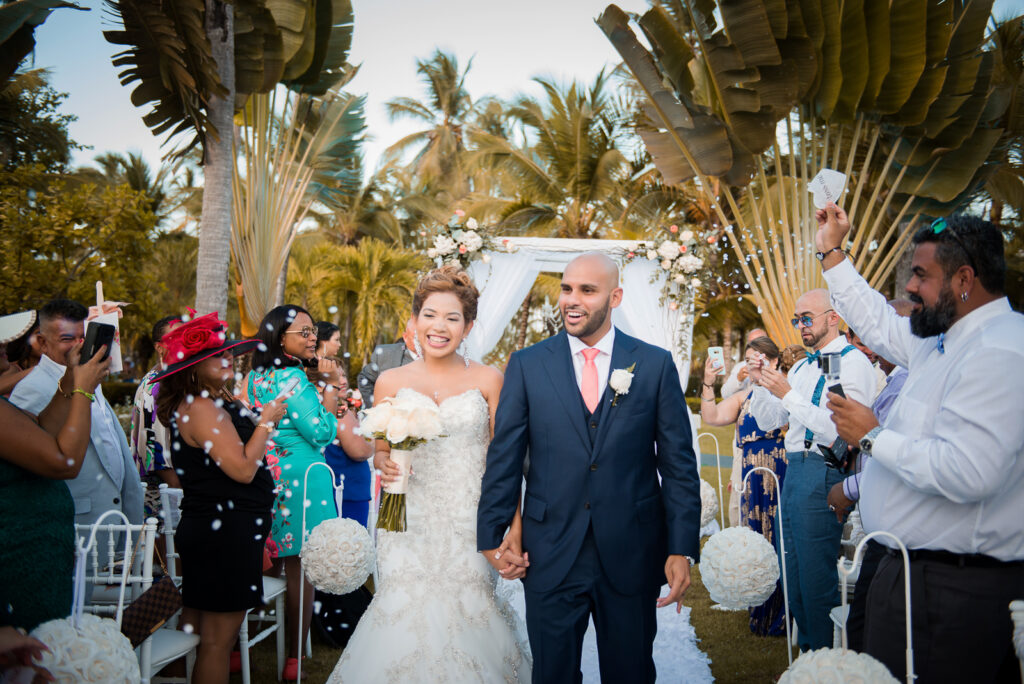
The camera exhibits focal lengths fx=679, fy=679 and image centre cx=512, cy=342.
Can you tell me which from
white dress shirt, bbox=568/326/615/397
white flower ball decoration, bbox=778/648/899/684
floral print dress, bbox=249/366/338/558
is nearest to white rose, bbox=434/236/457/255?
floral print dress, bbox=249/366/338/558

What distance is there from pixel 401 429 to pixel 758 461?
3.78 metres

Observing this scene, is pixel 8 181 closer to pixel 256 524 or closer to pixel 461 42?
pixel 256 524

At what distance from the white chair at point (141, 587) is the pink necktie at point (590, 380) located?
2019mm

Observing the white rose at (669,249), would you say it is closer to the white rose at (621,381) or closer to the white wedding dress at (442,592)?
the white wedding dress at (442,592)

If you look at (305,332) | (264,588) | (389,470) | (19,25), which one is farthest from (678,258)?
(19,25)

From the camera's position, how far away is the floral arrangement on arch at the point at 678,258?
417 inches

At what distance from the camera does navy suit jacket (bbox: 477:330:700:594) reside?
9.14ft

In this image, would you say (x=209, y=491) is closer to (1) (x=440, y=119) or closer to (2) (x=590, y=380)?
(2) (x=590, y=380)

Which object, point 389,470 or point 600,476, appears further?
point 389,470

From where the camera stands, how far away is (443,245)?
34.9 feet

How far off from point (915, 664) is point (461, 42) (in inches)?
1363

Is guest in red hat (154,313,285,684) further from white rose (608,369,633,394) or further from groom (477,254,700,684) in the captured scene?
white rose (608,369,633,394)

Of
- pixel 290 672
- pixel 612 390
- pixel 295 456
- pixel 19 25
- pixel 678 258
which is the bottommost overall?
pixel 290 672

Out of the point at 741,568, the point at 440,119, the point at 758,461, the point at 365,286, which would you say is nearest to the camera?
the point at 741,568
